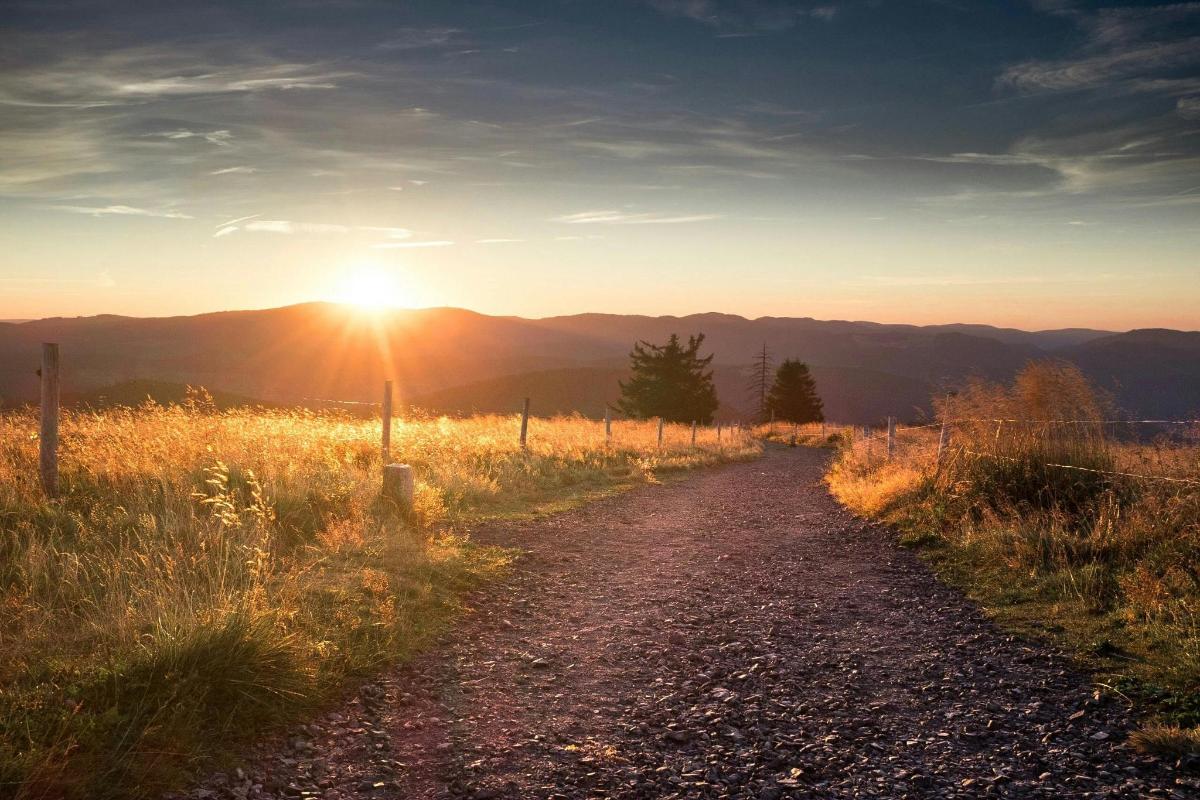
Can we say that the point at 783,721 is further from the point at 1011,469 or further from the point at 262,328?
the point at 262,328

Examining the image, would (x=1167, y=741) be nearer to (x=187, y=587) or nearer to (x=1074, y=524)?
(x=1074, y=524)

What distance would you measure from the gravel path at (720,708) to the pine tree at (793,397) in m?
56.0

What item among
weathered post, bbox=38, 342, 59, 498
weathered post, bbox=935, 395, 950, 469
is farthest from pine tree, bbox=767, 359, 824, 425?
weathered post, bbox=38, 342, 59, 498

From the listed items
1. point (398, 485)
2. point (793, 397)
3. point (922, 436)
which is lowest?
point (793, 397)

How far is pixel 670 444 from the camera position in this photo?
2783 centimetres

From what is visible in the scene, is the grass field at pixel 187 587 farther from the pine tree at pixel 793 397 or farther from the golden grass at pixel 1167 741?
the pine tree at pixel 793 397

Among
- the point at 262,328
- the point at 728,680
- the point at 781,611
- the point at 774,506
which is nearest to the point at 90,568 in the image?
the point at 728,680

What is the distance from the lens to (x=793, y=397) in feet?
209

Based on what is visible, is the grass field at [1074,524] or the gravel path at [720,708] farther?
the grass field at [1074,524]

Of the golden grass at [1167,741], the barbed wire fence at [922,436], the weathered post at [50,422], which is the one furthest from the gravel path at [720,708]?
the weathered post at [50,422]

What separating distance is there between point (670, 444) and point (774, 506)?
1241 centimetres

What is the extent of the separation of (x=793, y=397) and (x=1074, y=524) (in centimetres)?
5561

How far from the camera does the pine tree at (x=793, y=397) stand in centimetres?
6347

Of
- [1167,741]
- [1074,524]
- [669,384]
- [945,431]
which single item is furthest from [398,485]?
[669,384]
